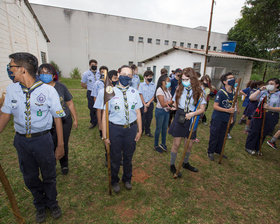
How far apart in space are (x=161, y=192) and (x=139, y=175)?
0.68 meters

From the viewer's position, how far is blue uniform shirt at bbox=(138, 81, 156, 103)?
499 cm

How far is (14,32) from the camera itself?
8.32 metres

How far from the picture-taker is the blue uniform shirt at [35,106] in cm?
187

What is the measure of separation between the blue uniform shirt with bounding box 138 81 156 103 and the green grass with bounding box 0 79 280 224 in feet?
5.64

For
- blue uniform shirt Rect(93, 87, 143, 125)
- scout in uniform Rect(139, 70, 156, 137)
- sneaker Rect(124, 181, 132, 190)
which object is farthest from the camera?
scout in uniform Rect(139, 70, 156, 137)

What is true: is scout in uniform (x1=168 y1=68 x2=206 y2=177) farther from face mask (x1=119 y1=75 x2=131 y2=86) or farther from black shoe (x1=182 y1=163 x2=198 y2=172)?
face mask (x1=119 y1=75 x2=131 y2=86)

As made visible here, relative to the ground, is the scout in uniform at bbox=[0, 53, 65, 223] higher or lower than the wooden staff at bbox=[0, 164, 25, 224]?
higher

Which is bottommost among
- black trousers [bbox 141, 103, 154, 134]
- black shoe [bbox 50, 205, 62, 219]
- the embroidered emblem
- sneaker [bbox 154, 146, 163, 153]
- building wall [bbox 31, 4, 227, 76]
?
sneaker [bbox 154, 146, 163, 153]

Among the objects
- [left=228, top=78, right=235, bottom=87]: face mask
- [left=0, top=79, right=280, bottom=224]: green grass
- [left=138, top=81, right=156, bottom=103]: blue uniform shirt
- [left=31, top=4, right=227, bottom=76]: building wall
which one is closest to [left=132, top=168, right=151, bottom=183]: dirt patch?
[left=0, top=79, right=280, bottom=224]: green grass

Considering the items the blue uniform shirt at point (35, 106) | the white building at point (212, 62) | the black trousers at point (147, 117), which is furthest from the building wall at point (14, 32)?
the white building at point (212, 62)

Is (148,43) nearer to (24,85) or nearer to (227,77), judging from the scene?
(227,77)

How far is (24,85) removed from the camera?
1.91 m

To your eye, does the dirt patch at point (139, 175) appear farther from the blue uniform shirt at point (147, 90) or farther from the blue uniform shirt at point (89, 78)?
the blue uniform shirt at point (89, 78)

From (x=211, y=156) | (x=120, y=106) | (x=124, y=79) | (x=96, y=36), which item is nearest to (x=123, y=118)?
(x=120, y=106)
